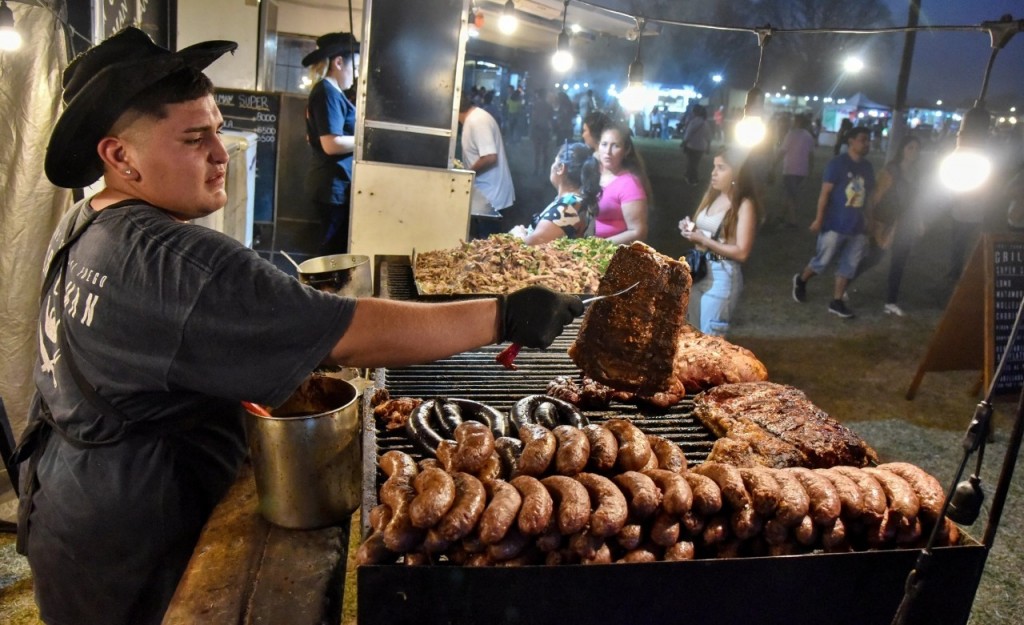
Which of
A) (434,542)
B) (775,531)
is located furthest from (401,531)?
(775,531)

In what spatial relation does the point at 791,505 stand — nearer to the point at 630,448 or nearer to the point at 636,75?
the point at 630,448

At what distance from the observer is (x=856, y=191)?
11320mm

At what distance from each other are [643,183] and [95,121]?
6727 millimetres

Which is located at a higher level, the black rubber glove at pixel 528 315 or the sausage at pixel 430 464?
the black rubber glove at pixel 528 315

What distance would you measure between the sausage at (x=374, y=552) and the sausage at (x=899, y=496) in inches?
80.4

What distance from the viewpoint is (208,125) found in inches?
105

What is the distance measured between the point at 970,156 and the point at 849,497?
7.77ft

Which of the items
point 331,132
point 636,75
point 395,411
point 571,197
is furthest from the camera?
point 331,132

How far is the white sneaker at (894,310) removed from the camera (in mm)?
12789

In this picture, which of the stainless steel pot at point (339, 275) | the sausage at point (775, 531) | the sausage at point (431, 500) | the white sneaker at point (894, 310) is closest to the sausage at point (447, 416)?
the sausage at point (431, 500)

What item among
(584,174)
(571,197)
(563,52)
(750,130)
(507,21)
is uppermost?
(507,21)

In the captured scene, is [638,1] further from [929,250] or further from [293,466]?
[293,466]

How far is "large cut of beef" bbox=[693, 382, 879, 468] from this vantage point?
11.3ft

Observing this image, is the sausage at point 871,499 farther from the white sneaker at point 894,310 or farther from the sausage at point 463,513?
the white sneaker at point 894,310
